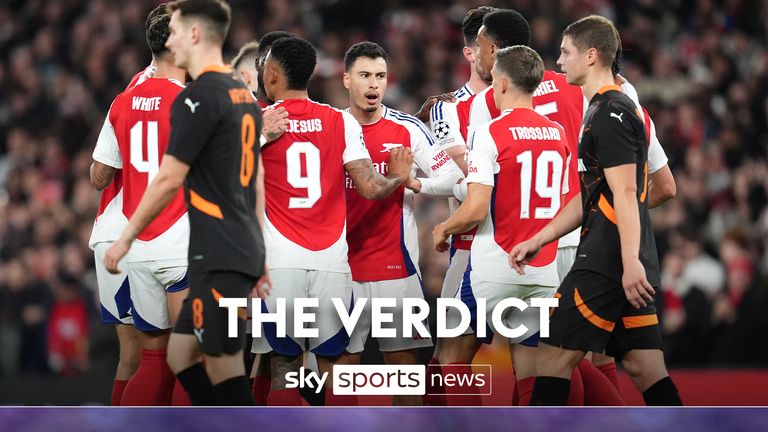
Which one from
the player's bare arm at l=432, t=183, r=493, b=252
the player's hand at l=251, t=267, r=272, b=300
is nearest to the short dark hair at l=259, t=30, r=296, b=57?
the player's bare arm at l=432, t=183, r=493, b=252

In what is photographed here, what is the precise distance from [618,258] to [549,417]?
84cm

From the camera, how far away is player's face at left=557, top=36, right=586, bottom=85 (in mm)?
5895

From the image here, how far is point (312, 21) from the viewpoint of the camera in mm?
15781

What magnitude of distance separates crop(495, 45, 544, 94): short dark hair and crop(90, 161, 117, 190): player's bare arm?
213 centimetres

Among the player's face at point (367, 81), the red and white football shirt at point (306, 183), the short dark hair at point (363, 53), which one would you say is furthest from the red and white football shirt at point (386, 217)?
the red and white football shirt at point (306, 183)

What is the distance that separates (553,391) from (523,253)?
2.19 ft

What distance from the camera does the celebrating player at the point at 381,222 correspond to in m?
7.00

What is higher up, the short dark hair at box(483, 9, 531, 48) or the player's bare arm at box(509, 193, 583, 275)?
the short dark hair at box(483, 9, 531, 48)

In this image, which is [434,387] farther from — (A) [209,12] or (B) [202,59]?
(A) [209,12]

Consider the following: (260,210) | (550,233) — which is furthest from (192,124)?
(550,233)

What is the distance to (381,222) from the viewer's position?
23.2ft

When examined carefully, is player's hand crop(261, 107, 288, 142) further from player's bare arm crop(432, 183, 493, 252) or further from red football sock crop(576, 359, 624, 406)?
red football sock crop(576, 359, 624, 406)

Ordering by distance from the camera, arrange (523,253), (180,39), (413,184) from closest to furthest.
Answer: (180,39) → (523,253) → (413,184)

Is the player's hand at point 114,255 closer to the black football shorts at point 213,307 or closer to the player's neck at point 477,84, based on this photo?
the black football shorts at point 213,307
